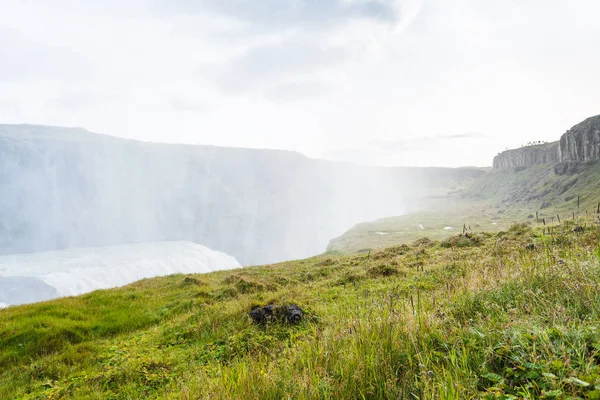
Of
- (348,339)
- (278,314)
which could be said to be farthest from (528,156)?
(348,339)

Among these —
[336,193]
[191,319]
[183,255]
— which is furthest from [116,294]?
→ [336,193]

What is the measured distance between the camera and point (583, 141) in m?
104

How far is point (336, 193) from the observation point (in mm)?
180000

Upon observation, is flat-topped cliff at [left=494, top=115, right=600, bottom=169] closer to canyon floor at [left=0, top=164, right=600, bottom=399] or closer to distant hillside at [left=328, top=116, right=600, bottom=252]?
distant hillside at [left=328, top=116, right=600, bottom=252]

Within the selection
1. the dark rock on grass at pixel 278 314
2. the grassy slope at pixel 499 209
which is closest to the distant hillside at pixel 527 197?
the grassy slope at pixel 499 209

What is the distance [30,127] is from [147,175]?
118 feet

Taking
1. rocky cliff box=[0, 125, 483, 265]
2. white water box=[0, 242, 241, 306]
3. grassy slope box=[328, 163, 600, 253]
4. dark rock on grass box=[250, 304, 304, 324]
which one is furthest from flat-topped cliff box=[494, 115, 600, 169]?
dark rock on grass box=[250, 304, 304, 324]

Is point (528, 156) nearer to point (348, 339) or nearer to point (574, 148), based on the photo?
point (574, 148)

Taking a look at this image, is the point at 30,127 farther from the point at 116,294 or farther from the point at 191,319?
the point at 191,319

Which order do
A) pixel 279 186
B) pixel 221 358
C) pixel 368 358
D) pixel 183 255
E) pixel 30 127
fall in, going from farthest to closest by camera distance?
pixel 279 186
pixel 30 127
pixel 183 255
pixel 221 358
pixel 368 358

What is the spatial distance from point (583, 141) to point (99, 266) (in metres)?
150

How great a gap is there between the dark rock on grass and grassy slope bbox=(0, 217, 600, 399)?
12.3 inches

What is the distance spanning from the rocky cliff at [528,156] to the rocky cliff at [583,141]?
2328 cm

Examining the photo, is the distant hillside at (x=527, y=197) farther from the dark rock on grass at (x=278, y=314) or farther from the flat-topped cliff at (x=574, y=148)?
the dark rock on grass at (x=278, y=314)
